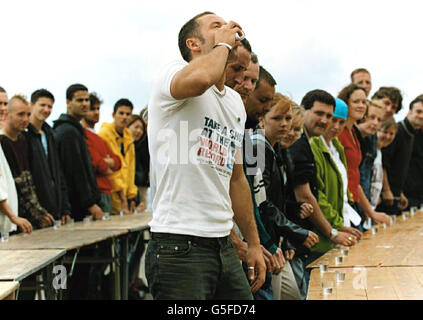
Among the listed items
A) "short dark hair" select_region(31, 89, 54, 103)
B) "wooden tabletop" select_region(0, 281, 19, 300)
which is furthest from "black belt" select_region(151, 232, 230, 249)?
"short dark hair" select_region(31, 89, 54, 103)

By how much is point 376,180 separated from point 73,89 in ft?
11.4

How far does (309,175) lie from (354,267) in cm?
115

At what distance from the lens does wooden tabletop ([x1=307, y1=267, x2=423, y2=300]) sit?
272 cm

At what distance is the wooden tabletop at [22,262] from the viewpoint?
3.53 meters

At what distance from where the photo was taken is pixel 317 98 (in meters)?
5.12

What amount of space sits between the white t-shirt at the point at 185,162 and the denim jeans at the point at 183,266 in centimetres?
4

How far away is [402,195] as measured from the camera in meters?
8.99

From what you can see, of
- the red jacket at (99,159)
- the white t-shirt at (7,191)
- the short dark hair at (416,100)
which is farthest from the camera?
the short dark hair at (416,100)

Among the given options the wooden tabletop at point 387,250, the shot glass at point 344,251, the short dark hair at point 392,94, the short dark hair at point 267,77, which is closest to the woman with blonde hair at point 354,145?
the wooden tabletop at point 387,250

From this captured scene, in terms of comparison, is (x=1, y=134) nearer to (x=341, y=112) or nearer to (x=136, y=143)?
(x=341, y=112)

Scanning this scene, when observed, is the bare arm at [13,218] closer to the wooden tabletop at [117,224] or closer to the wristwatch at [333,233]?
the wooden tabletop at [117,224]

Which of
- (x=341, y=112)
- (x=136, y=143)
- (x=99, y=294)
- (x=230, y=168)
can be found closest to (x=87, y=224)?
(x=99, y=294)

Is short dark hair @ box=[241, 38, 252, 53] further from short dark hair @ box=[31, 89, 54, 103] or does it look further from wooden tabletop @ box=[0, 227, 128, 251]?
short dark hair @ box=[31, 89, 54, 103]
